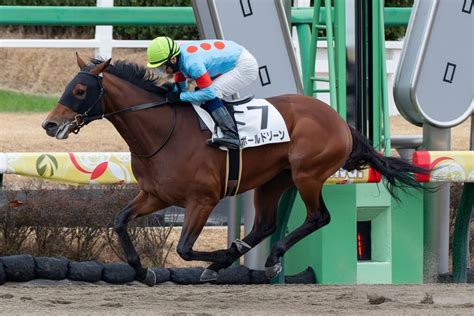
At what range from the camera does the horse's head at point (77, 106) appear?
666cm

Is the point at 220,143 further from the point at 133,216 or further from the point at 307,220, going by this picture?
the point at 307,220

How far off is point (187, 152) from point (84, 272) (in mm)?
1422

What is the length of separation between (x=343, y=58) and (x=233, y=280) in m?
1.59

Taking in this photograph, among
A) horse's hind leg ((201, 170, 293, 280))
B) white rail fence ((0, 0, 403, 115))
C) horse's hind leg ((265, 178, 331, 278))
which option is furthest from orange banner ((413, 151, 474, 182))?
white rail fence ((0, 0, 403, 115))

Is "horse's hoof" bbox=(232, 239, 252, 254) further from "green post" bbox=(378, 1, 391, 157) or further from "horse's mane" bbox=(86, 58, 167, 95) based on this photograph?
"green post" bbox=(378, 1, 391, 157)

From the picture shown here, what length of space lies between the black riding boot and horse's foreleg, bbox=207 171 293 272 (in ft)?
2.08

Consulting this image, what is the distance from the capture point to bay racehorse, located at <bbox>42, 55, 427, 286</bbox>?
6.84 metres

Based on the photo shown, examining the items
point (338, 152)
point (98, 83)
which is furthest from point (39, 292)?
point (338, 152)

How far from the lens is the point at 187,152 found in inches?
274

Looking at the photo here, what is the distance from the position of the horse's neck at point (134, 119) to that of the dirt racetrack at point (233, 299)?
87 centimetres

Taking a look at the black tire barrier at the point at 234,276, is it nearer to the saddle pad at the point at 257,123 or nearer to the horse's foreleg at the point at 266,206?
the horse's foreleg at the point at 266,206

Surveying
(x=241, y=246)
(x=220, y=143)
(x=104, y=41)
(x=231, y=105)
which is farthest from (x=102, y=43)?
(x=220, y=143)

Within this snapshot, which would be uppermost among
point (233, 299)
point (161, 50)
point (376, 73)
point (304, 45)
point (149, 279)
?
point (304, 45)

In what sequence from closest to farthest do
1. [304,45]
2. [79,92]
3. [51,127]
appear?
[51,127] → [79,92] → [304,45]
